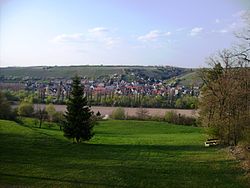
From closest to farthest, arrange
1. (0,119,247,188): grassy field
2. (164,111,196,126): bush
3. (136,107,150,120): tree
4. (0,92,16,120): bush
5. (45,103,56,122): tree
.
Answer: (0,119,247,188): grassy field
(0,92,16,120): bush
(164,111,196,126): bush
(45,103,56,122): tree
(136,107,150,120): tree

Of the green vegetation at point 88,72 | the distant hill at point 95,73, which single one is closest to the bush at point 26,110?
the distant hill at point 95,73

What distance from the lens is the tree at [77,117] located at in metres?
30.7

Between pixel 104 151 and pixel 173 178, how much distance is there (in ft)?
32.5

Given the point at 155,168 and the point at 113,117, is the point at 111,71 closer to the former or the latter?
the point at 113,117

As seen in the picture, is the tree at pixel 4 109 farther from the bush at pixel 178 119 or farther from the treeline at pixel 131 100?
the bush at pixel 178 119

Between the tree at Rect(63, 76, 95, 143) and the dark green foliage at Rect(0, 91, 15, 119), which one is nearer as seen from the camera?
the tree at Rect(63, 76, 95, 143)

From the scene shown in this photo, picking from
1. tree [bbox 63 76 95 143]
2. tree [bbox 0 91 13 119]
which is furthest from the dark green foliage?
tree [bbox 63 76 95 143]

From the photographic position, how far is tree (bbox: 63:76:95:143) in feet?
101

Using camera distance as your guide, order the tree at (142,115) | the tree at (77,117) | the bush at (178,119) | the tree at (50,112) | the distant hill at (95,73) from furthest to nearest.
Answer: the distant hill at (95,73) → the tree at (142,115) → the tree at (50,112) → the bush at (178,119) → the tree at (77,117)

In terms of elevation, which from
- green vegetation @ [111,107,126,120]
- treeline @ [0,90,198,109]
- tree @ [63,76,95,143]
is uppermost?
tree @ [63,76,95,143]

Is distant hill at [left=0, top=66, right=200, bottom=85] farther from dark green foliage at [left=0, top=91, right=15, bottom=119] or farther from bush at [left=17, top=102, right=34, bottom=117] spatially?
dark green foliage at [left=0, top=91, right=15, bottom=119]

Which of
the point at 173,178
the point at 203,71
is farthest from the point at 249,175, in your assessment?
the point at 203,71

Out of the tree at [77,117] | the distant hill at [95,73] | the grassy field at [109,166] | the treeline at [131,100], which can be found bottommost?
the treeline at [131,100]

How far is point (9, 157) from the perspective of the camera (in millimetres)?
21766
